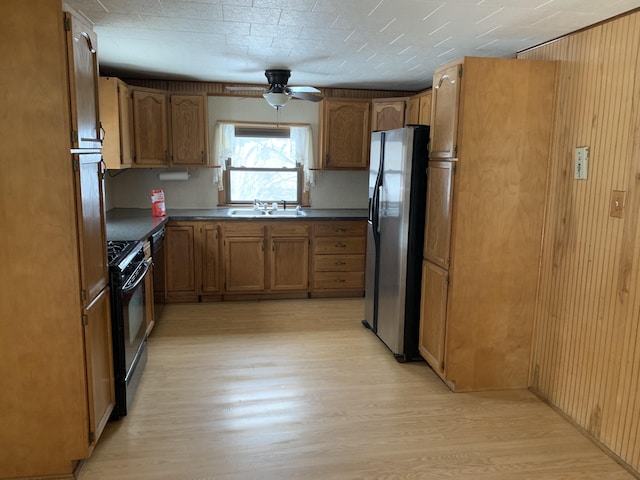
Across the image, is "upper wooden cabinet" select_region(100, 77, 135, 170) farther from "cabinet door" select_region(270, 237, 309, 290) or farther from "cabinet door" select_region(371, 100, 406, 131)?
"cabinet door" select_region(371, 100, 406, 131)

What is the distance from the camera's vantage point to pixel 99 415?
221 centimetres

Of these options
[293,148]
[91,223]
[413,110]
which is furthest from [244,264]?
[91,223]

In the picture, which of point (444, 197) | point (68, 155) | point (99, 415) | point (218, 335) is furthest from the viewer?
point (218, 335)

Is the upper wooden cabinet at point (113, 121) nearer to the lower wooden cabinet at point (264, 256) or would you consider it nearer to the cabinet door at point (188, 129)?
the cabinet door at point (188, 129)

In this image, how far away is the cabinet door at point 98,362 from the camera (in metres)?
2.05

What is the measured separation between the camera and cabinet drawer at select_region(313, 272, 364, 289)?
15.8ft

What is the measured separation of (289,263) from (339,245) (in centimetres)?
55

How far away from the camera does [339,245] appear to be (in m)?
4.79

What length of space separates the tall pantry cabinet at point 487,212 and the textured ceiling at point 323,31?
277 mm

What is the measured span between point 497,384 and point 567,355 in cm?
49

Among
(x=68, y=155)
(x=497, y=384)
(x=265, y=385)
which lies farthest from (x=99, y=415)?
(x=497, y=384)

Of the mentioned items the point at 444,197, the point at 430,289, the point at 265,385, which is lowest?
the point at 265,385

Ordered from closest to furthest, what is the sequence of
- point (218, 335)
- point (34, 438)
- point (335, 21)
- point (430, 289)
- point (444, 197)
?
1. point (34, 438)
2. point (335, 21)
3. point (444, 197)
4. point (430, 289)
5. point (218, 335)

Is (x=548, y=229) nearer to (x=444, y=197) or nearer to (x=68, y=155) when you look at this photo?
(x=444, y=197)
